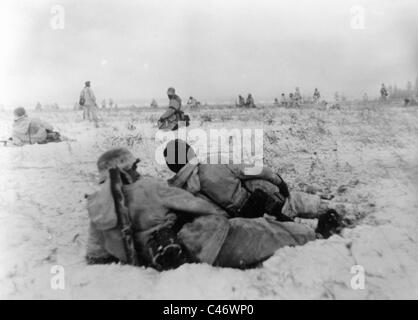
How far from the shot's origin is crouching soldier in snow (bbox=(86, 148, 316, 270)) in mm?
3037

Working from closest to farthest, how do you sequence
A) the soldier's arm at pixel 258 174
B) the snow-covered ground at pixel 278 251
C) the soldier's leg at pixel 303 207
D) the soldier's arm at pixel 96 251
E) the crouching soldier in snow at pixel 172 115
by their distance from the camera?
the snow-covered ground at pixel 278 251, the soldier's arm at pixel 96 251, the soldier's arm at pixel 258 174, the soldier's leg at pixel 303 207, the crouching soldier in snow at pixel 172 115

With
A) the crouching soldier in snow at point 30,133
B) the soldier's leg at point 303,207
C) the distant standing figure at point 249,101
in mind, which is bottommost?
the soldier's leg at point 303,207

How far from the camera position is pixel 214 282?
282 cm

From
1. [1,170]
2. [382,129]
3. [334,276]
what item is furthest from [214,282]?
[382,129]

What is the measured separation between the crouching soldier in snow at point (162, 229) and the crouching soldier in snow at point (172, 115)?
6.47 m

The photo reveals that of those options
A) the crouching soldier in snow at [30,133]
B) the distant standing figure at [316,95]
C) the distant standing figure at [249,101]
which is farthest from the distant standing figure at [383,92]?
the crouching soldier in snow at [30,133]

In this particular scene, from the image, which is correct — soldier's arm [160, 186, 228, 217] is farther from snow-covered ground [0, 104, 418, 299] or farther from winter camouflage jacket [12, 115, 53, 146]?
winter camouflage jacket [12, 115, 53, 146]

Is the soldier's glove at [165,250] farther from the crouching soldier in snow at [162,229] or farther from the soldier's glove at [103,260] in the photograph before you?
the soldier's glove at [103,260]

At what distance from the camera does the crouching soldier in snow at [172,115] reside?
9.81 m

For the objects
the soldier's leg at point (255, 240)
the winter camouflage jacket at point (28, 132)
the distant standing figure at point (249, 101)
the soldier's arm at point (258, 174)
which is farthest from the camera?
the distant standing figure at point (249, 101)

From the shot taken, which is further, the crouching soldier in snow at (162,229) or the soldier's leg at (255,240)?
the soldier's leg at (255,240)

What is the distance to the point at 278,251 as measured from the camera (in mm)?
3195

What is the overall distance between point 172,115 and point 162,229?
707 centimetres

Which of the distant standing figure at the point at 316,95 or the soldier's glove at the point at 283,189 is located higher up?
the distant standing figure at the point at 316,95
